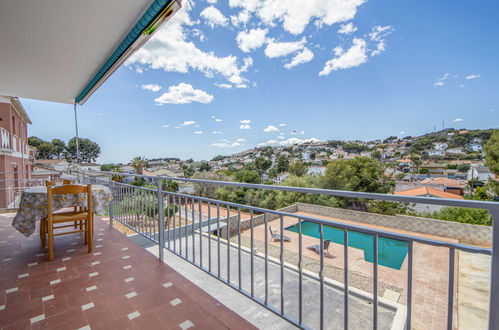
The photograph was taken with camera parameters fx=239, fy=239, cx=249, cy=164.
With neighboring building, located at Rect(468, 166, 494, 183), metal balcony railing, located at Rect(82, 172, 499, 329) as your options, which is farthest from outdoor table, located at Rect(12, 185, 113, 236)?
neighboring building, located at Rect(468, 166, 494, 183)

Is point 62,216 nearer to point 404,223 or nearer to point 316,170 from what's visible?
point 404,223

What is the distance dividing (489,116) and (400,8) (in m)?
20.9

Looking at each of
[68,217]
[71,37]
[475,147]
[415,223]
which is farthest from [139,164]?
[475,147]

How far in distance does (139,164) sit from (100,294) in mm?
28594

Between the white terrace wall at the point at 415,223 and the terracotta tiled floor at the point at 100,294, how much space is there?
42.3 feet

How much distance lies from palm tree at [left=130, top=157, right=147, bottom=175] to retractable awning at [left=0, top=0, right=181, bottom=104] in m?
23.8

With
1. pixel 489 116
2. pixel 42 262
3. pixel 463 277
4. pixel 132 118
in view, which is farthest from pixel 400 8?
pixel 42 262

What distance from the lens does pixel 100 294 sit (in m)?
2.02

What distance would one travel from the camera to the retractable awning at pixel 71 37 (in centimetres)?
251

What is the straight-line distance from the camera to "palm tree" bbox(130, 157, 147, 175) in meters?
27.1

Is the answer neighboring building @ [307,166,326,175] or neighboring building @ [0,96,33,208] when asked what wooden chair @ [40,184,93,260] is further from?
neighboring building @ [307,166,326,175]

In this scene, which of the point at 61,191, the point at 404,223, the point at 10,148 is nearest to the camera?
the point at 61,191

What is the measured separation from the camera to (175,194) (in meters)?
2.54

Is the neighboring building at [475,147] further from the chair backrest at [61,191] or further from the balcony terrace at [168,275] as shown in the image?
the chair backrest at [61,191]
